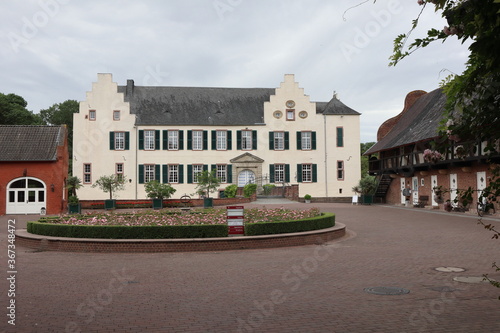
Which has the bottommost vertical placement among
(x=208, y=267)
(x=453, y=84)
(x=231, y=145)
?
(x=208, y=267)

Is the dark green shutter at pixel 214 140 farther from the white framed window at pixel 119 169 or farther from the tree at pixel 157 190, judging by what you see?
the tree at pixel 157 190

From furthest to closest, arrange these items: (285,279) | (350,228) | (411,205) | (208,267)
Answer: (411,205) → (350,228) → (208,267) → (285,279)

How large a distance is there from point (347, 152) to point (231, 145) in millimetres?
10877

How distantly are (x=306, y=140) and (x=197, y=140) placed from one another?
10075 millimetres

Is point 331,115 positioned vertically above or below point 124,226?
above

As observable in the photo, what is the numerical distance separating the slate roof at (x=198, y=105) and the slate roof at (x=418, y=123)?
22.6ft

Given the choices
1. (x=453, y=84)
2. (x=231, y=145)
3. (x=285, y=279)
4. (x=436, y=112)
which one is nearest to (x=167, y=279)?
(x=285, y=279)

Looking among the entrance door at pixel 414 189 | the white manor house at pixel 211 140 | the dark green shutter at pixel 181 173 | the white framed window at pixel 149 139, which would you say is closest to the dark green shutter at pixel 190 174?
the white manor house at pixel 211 140

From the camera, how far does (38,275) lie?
9.08 meters

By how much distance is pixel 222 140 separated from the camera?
40812mm

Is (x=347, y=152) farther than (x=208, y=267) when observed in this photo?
Yes

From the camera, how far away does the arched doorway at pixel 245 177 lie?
40750mm

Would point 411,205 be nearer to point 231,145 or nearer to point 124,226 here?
point 231,145

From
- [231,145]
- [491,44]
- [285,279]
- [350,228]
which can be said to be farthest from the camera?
[231,145]
